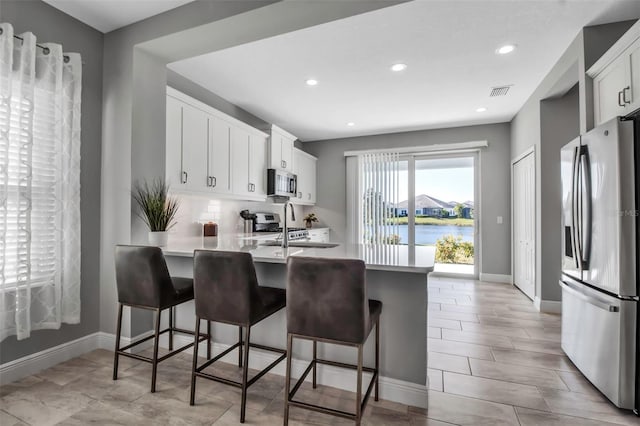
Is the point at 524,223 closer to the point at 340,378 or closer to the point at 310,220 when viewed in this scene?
the point at 310,220

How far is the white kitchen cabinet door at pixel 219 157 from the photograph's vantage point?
352 centimetres

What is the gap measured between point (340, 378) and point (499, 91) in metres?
3.76

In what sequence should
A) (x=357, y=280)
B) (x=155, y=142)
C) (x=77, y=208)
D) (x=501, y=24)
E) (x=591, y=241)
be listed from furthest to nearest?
(x=155, y=142), (x=501, y=24), (x=77, y=208), (x=591, y=241), (x=357, y=280)

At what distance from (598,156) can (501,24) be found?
130cm

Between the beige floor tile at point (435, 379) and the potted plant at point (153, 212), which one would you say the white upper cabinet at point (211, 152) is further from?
the beige floor tile at point (435, 379)

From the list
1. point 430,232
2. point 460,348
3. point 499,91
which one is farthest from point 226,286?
point 430,232

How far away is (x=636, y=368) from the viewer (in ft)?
5.89

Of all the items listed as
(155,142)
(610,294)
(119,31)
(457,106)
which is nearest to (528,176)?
(457,106)

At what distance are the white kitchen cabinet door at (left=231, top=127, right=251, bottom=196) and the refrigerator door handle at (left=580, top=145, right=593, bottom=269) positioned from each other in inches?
134

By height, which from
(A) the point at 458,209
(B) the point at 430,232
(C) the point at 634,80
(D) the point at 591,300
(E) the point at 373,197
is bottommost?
(D) the point at 591,300

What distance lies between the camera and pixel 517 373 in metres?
2.24

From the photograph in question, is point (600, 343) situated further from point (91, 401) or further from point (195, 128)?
point (195, 128)

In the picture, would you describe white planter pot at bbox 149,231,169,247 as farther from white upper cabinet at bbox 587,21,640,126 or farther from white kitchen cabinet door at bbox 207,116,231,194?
white upper cabinet at bbox 587,21,640,126

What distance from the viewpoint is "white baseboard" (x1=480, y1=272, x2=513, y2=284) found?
5.13 meters
